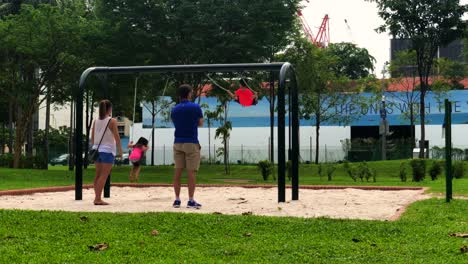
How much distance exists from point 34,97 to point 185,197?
17612 mm

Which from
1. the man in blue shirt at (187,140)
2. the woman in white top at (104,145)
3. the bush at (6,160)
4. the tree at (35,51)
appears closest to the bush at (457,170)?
the man in blue shirt at (187,140)

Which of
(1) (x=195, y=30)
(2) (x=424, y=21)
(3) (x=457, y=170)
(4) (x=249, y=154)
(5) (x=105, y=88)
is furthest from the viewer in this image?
(4) (x=249, y=154)

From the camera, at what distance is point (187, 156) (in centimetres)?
888

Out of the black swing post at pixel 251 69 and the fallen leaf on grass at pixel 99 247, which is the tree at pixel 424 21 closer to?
the black swing post at pixel 251 69

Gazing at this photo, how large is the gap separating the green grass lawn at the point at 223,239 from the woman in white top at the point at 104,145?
2.00 metres

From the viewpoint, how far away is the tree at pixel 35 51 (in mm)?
24328

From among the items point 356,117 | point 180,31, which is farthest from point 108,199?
point 356,117

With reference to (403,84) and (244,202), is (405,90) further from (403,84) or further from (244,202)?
(244,202)

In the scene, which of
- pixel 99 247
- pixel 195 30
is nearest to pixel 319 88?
pixel 195 30

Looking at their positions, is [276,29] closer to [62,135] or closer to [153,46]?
[153,46]

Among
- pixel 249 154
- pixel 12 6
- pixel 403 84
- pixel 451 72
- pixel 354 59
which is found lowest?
pixel 249 154

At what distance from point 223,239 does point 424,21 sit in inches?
1119

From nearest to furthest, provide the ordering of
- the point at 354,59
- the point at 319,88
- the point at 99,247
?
1. the point at 99,247
2. the point at 319,88
3. the point at 354,59

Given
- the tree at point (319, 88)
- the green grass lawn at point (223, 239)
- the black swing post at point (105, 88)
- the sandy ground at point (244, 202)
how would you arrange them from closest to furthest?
the green grass lawn at point (223, 239) < the sandy ground at point (244, 202) < the black swing post at point (105, 88) < the tree at point (319, 88)
